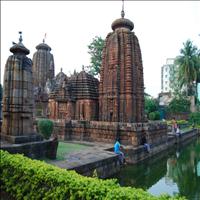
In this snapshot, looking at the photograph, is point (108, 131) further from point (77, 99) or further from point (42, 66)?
point (42, 66)

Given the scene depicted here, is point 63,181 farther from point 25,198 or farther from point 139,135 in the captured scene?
point 139,135

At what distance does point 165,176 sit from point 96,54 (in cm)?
2297

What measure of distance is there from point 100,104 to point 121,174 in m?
7.63

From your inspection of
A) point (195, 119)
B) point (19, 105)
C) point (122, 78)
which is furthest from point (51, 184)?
point (195, 119)

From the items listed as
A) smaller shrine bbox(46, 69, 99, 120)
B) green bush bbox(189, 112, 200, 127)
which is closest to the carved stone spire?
smaller shrine bbox(46, 69, 99, 120)

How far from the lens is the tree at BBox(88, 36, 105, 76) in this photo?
31647 millimetres

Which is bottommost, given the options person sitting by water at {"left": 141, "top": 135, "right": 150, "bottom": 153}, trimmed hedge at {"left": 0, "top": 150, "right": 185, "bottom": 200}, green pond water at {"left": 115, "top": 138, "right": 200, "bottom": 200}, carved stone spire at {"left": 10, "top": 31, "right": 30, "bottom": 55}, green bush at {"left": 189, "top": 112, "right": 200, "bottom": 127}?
green pond water at {"left": 115, "top": 138, "right": 200, "bottom": 200}

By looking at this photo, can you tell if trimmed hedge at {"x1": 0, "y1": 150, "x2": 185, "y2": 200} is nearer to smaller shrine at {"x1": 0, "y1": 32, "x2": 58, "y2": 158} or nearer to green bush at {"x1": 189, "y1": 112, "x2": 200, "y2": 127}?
smaller shrine at {"x1": 0, "y1": 32, "x2": 58, "y2": 158}

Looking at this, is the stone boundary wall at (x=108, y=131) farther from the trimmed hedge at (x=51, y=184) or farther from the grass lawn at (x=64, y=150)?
the trimmed hedge at (x=51, y=184)

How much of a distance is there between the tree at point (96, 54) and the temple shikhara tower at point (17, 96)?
22537 millimetres

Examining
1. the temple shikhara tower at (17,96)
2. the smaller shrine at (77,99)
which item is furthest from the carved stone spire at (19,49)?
the smaller shrine at (77,99)

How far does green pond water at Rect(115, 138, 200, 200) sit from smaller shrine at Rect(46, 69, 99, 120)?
6.16 metres

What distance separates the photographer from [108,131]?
1534cm

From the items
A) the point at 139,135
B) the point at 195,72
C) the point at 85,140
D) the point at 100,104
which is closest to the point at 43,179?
the point at 139,135
